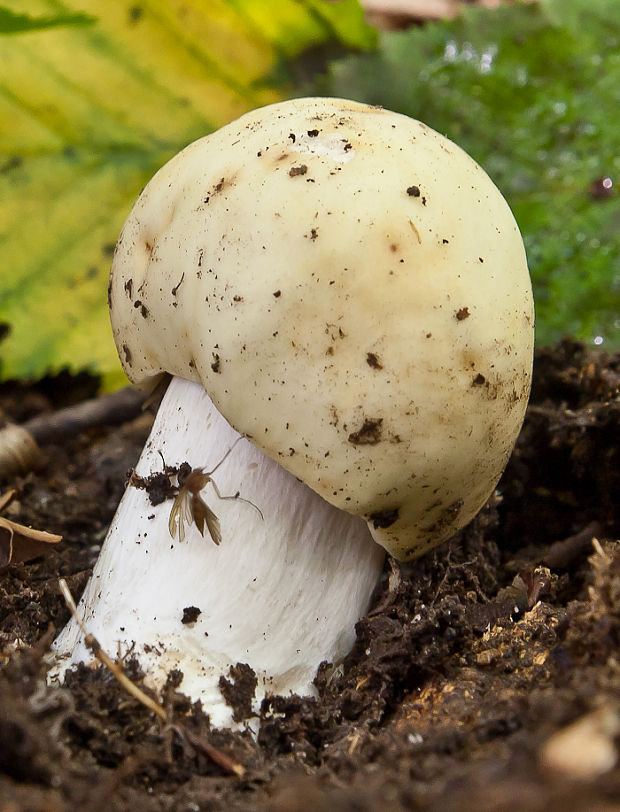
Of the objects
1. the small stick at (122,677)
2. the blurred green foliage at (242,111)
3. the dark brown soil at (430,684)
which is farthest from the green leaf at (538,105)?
the small stick at (122,677)

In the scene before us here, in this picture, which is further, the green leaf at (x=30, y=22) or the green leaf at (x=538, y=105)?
the green leaf at (x=538, y=105)

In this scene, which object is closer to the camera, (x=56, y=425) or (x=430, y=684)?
(x=430, y=684)

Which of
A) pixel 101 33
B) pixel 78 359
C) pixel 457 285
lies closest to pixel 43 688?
pixel 457 285

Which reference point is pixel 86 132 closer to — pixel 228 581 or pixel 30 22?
pixel 30 22

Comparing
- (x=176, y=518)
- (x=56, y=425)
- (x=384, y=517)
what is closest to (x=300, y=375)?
(x=384, y=517)

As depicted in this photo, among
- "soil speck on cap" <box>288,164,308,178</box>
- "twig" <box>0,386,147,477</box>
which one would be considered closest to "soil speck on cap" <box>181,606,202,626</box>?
"soil speck on cap" <box>288,164,308,178</box>

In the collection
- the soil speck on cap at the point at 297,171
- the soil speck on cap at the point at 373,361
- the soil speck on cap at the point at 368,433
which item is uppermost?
the soil speck on cap at the point at 297,171

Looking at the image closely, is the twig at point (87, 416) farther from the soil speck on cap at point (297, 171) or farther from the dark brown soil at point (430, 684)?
the soil speck on cap at point (297, 171)
